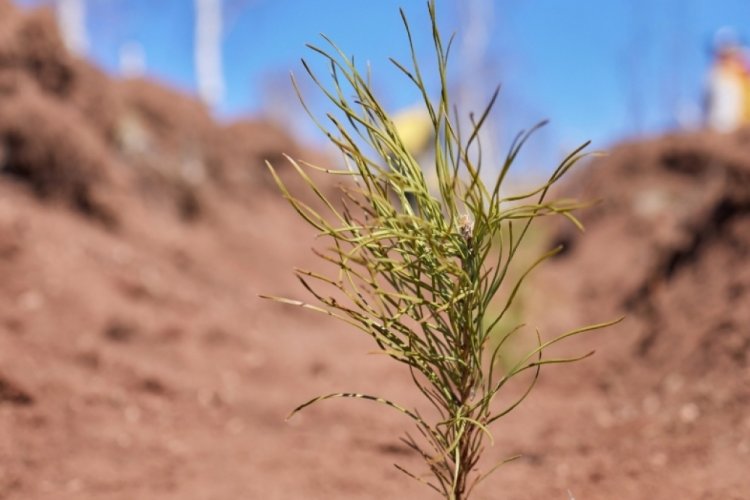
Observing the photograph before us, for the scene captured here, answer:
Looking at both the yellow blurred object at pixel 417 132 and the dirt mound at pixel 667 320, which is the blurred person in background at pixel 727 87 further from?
the yellow blurred object at pixel 417 132

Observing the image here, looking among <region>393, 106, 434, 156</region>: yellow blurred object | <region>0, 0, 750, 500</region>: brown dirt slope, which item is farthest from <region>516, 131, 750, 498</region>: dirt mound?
<region>393, 106, 434, 156</region>: yellow blurred object

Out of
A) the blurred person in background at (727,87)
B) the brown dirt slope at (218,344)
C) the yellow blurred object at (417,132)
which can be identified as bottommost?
the brown dirt slope at (218,344)

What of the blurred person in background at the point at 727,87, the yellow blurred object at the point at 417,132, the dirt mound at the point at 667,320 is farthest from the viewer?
the yellow blurred object at the point at 417,132

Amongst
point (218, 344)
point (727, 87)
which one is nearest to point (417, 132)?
point (727, 87)

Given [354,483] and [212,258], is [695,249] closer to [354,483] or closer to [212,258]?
[354,483]

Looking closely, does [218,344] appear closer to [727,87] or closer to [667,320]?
[667,320]

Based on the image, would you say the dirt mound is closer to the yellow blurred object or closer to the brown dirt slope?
the brown dirt slope

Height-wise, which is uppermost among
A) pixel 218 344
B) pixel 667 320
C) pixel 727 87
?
pixel 727 87

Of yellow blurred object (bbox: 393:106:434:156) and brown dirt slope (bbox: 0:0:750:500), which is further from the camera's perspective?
yellow blurred object (bbox: 393:106:434:156)

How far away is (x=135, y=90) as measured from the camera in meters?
7.61

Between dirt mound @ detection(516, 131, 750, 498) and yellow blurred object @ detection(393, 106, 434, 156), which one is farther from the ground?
yellow blurred object @ detection(393, 106, 434, 156)

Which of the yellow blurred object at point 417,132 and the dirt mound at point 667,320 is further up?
the yellow blurred object at point 417,132

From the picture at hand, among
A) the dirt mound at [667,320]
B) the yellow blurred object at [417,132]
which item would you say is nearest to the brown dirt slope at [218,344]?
the dirt mound at [667,320]

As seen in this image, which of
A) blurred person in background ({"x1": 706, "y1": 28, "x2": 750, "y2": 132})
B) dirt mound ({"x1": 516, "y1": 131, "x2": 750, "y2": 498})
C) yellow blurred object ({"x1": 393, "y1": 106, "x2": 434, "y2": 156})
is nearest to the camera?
dirt mound ({"x1": 516, "y1": 131, "x2": 750, "y2": 498})
